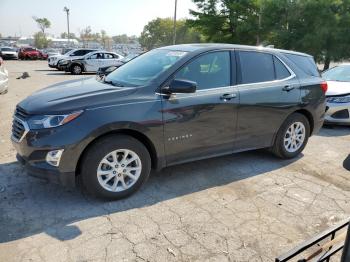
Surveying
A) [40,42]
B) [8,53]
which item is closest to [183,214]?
[8,53]

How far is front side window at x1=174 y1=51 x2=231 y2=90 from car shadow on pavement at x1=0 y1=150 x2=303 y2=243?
4.03 ft

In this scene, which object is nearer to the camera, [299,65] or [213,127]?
[213,127]

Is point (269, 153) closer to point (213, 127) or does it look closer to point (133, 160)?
point (213, 127)

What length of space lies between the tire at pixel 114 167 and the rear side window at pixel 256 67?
1.79 metres

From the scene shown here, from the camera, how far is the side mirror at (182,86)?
3826 millimetres

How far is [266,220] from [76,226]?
1906 millimetres

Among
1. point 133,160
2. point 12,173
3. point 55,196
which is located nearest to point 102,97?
point 133,160

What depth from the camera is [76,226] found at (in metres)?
3.34

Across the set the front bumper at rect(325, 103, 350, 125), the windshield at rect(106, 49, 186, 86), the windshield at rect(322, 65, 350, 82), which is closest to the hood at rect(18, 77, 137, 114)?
the windshield at rect(106, 49, 186, 86)

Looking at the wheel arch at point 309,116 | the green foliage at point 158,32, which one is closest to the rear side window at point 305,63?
the wheel arch at point 309,116

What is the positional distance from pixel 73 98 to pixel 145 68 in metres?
1.13

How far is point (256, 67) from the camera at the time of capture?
15.8 feet

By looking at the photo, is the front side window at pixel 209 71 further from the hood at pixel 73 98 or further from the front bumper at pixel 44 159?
the front bumper at pixel 44 159

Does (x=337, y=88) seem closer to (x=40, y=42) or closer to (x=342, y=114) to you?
(x=342, y=114)
